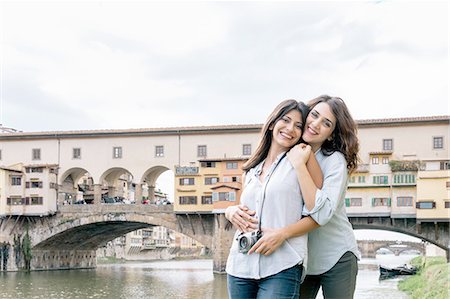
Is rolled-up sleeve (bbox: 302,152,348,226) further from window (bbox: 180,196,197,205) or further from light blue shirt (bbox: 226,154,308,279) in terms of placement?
window (bbox: 180,196,197,205)

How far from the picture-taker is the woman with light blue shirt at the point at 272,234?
235cm

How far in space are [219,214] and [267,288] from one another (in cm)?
2370

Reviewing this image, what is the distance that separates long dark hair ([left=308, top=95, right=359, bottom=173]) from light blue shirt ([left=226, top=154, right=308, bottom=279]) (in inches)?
10.6

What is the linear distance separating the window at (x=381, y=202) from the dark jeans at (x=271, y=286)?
2313 cm

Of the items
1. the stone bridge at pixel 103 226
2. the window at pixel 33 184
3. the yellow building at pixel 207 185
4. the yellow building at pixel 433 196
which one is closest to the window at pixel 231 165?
the yellow building at pixel 207 185

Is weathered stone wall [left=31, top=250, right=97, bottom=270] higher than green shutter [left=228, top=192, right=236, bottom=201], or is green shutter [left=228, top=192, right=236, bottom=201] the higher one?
green shutter [left=228, top=192, right=236, bottom=201]

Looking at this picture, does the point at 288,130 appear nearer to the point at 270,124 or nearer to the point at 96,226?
the point at 270,124

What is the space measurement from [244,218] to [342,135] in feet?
1.73

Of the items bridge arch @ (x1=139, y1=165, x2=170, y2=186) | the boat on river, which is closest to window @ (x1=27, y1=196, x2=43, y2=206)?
bridge arch @ (x1=139, y1=165, x2=170, y2=186)

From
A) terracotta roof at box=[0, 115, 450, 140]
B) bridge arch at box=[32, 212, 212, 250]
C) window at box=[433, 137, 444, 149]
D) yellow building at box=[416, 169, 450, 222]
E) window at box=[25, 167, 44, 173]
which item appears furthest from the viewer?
window at box=[25, 167, 44, 173]

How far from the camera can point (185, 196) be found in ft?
88.3

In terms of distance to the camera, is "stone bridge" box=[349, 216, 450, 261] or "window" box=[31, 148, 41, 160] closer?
"stone bridge" box=[349, 216, 450, 261]

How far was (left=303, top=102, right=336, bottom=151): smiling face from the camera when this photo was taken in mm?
2576

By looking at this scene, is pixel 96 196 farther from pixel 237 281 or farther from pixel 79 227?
pixel 237 281
